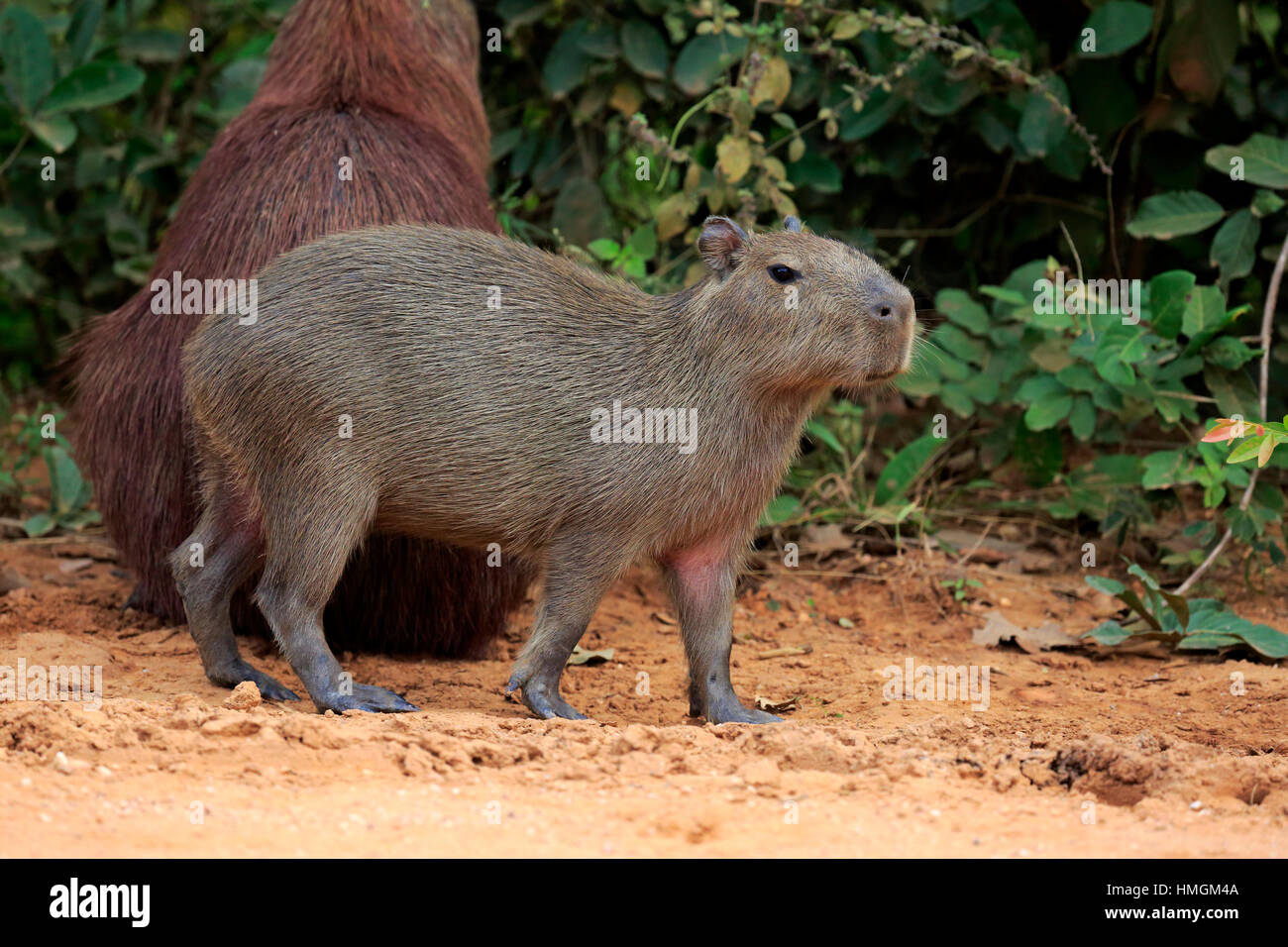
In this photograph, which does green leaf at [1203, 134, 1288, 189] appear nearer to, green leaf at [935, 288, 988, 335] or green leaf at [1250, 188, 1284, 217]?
green leaf at [1250, 188, 1284, 217]

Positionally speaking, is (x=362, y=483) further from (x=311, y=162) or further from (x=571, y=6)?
(x=571, y=6)

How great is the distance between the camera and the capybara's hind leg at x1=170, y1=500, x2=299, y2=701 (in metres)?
3.77

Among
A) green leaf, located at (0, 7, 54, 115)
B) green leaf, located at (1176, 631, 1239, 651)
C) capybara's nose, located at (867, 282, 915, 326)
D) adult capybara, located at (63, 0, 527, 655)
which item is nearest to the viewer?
capybara's nose, located at (867, 282, 915, 326)

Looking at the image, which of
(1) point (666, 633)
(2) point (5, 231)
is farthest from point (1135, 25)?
(2) point (5, 231)

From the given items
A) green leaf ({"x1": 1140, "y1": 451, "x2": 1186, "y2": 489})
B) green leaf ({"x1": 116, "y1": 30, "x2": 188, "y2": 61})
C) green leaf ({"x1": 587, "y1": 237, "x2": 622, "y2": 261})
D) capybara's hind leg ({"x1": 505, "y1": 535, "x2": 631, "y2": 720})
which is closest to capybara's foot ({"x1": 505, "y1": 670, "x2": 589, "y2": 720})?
capybara's hind leg ({"x1": 505, "y1": 535, "x2": 631, "y2": 720})

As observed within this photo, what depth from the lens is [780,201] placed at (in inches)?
201

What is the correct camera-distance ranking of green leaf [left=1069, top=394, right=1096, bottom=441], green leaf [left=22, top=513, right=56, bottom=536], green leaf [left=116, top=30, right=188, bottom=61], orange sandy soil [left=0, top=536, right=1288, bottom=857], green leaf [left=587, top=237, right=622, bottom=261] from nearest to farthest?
orange sandy soil [left=0, top=536, right=1288, bottom=857] < green leaf [left=1069, top=394, right=1096, bottom=441] < green leaf [left=587, top=237, right=622, bottom=261] < green leaf [left=22, top=513, right=56, bottom=536] < green leaf [left=116, top=30, right=188, bottom=61]

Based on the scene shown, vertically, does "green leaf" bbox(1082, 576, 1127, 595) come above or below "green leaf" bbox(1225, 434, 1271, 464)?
below

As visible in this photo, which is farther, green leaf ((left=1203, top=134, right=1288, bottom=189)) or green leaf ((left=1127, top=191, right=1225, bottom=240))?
green leaf ((left=1127, top=191, right=1225, bottom=240))

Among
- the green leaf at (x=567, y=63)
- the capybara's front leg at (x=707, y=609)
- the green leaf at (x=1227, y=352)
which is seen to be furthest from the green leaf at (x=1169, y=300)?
the green leaf at (x=567, y=63)

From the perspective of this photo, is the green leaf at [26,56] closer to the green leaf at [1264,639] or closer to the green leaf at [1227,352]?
the green leaf at [1227,352]

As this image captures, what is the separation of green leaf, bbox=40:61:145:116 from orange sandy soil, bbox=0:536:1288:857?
7.50 ft

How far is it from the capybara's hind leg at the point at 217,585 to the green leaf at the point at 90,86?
2.70m

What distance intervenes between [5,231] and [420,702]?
341 cm
